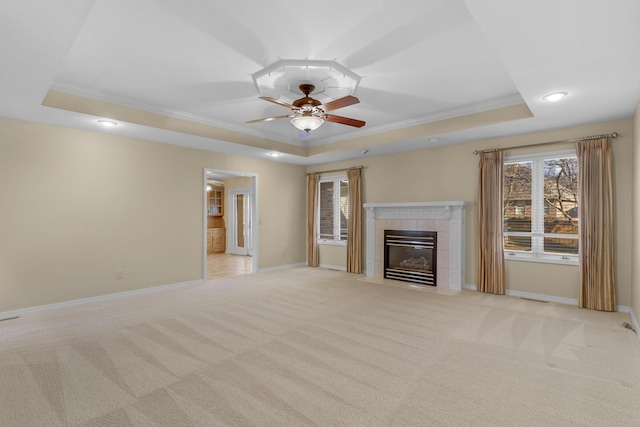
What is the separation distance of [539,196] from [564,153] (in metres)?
0.67

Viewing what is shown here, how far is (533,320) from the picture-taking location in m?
3.72

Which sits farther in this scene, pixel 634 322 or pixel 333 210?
pixel 333 210

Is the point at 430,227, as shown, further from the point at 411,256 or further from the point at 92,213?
the point at 92,213

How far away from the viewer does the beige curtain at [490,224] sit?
489cm

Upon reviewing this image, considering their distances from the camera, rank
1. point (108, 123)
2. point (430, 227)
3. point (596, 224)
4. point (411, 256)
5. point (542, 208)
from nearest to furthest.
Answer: point (596, 224) < point (108, 123) < point (542, 208) < point (430, 227) < point (411, 256)

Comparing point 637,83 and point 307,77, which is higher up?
point 307,77

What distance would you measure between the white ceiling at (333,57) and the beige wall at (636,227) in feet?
1.21

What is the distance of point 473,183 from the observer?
17.3 ft

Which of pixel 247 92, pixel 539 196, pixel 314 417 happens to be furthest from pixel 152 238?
pixel 539 196

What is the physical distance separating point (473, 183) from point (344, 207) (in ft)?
9.16

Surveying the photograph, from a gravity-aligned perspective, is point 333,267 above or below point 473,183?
below

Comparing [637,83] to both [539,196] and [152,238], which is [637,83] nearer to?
[539,196]

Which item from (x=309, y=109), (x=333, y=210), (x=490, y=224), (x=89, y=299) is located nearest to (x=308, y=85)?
(x=309, y=109)

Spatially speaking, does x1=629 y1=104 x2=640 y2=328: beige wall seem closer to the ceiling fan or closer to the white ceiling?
the white ceiling
